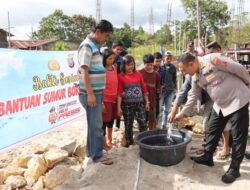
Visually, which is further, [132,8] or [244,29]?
[244,29]

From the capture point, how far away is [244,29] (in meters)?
40.8

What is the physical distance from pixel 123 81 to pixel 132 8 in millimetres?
33981

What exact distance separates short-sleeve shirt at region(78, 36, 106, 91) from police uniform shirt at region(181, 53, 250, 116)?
113 cm

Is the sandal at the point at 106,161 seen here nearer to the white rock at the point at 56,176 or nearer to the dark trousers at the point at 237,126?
the white rock at the point at 56,176

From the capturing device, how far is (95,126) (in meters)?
4.07

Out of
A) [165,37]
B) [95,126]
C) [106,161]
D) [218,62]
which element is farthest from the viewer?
[165,37]

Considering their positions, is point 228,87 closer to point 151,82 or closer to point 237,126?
point 237,126

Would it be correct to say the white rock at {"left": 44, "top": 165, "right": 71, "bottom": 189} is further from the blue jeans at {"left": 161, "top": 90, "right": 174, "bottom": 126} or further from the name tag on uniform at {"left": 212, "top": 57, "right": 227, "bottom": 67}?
the blue jeans at {"left": 161, "top": 90, "right": 174, "bottom": 126}

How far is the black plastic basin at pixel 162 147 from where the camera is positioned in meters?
4.21

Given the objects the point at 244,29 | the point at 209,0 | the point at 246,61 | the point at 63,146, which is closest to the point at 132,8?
the point at 209,0

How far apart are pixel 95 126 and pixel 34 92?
3.83 feet

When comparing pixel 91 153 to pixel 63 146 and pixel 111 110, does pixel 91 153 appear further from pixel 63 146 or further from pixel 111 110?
pixel 63 146

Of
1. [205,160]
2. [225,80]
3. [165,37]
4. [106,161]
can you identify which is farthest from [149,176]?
[165,37]

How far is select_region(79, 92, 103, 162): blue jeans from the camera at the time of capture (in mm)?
4004
